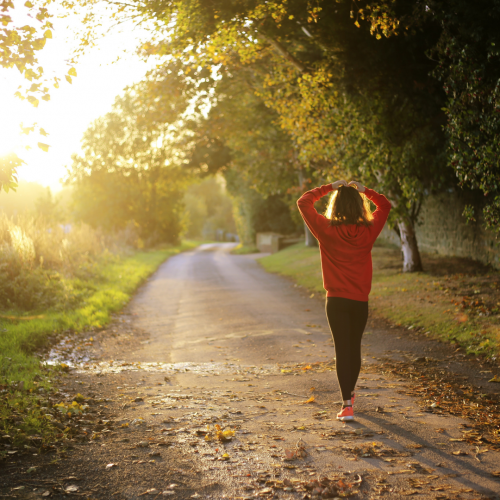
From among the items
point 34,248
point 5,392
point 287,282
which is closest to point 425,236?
point 287,282

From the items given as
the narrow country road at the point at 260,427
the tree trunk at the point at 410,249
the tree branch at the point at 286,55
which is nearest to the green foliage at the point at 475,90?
the narrow country road at the point at 260,427

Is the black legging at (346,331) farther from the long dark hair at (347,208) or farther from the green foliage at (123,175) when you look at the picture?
the green foliage at (123,175)

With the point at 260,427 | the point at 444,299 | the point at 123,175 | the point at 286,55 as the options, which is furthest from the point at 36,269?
the point at 123,175

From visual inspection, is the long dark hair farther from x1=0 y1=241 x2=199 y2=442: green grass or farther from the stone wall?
the stone wall

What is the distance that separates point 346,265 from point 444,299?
704 centimetres

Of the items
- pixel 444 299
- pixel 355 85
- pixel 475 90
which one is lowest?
pixel 444 299

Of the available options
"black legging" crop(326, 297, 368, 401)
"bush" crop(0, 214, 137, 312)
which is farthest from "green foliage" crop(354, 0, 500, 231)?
"bush" crop(0, 214, 137, 312)

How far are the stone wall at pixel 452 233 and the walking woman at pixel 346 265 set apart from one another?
31.0 ft

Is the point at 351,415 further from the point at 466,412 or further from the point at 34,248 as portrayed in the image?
the point at 34,248

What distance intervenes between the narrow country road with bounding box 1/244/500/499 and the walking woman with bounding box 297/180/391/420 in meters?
0.58

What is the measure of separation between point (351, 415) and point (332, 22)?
388 inches

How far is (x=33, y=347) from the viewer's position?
8680 mm

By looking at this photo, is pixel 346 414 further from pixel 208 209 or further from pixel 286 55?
pixel 208 209

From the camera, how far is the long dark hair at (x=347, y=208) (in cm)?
511
